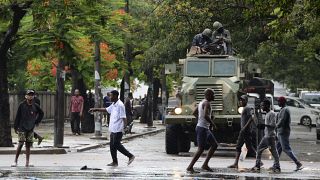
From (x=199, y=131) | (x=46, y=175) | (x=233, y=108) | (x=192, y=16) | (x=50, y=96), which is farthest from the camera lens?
(x=50, y=96)

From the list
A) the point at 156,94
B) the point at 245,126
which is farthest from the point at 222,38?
the point at 156,94

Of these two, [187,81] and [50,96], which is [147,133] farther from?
[187,81]

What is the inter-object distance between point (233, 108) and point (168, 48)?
13738 mm

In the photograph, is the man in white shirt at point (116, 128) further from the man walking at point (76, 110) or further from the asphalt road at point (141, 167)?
the man walking at point (76, 110)

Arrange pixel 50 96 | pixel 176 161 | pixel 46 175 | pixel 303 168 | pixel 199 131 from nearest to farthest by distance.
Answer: pixel 46 175 < pixel 199 131 < pixel 303 168 < pixel 176 161 < pixel 50 96

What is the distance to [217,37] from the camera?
2483 centimetres

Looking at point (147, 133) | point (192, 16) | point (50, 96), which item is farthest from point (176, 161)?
point (50, 96)

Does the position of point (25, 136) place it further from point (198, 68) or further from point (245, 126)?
point (198, 68)

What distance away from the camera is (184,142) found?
2386cm

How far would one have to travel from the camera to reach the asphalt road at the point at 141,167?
15.4 meters

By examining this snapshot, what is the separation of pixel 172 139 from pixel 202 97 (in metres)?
1.58

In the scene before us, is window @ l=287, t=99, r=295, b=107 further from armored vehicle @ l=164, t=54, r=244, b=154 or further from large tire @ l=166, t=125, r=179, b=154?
large tire @ l=166, t=125, r=179, b=154

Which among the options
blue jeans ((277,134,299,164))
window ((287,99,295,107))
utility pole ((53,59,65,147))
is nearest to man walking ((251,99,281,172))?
blue jeans ((277,134,299,164))

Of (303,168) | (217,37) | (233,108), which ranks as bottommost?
(303,168)
